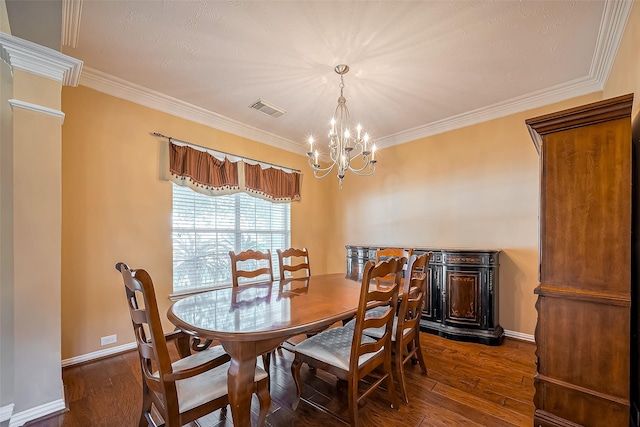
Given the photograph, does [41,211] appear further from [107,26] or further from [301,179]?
[301,179]

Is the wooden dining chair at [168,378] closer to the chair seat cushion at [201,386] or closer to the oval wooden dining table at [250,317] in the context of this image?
the chair seat cushion at [201,386]

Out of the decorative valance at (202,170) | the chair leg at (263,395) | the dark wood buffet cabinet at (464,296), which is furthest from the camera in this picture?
the decorative valance at (202,170)

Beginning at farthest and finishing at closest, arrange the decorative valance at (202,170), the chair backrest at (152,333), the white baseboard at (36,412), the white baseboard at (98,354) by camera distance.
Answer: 1. the decorative valance at (202,170)
2. the white baseboard at (98,354)
3. the white baseboard at (36,412)
4. the chair backrest at (152,333)

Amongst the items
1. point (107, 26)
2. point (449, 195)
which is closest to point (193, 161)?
point (107, 26)

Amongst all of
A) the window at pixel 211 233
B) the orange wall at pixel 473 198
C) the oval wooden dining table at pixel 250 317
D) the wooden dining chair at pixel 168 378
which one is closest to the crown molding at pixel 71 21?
the window at pixel 211 233

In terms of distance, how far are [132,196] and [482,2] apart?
3500mm

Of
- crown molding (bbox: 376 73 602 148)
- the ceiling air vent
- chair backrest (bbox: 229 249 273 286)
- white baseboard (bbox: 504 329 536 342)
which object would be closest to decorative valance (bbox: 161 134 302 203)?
the ceiling air vent

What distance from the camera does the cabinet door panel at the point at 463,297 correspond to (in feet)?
9.76

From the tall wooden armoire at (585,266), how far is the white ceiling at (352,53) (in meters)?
1.02

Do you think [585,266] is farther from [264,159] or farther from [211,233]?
[264,159]

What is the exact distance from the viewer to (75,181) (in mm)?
2508

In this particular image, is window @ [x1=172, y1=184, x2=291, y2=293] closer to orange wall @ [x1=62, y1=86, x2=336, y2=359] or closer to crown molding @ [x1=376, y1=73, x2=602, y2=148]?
orange wall @ [x1=62, y1=86, x2=336, y2=359]

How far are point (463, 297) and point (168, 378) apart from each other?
9.78 ft

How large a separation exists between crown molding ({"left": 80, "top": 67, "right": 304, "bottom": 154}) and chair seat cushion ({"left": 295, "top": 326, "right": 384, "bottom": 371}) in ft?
9.75
